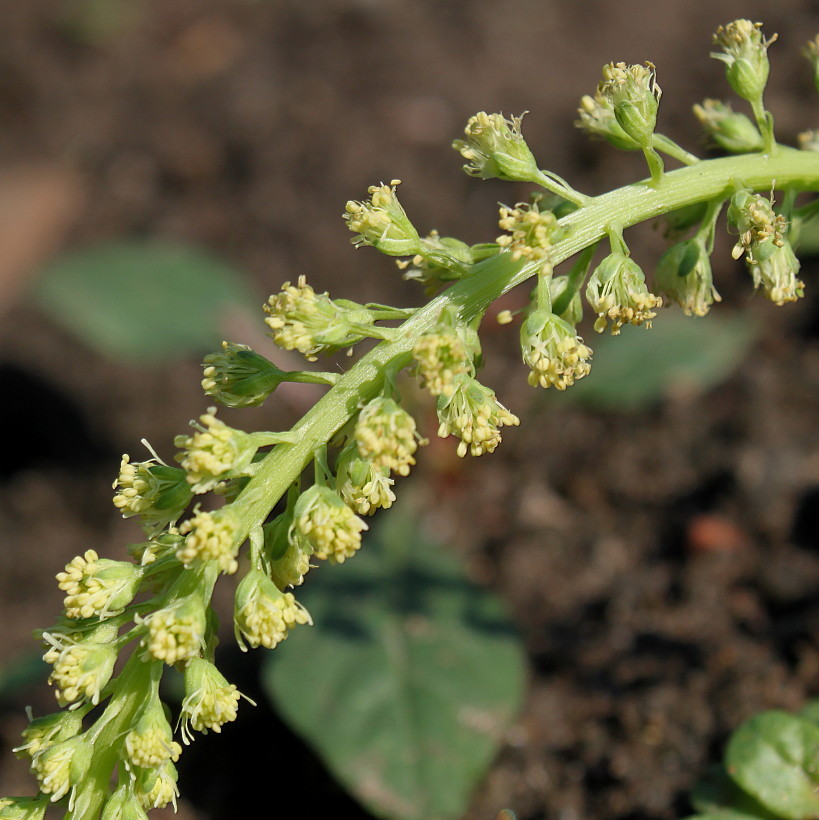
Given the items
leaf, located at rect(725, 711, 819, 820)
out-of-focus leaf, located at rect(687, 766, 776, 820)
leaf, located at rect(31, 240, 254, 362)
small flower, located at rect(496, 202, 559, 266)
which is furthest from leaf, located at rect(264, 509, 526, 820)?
small flower, located at rect(496, 202, 559, 266)

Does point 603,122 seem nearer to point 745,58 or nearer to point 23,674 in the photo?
point 745,58

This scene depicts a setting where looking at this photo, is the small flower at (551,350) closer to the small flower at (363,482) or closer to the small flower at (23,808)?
the small flower at (363,482)

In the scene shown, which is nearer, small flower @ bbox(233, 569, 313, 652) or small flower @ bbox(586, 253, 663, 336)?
small flower @ bbox(233, 569, 313, 652)

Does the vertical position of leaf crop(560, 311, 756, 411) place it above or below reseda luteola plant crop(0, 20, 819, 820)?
below

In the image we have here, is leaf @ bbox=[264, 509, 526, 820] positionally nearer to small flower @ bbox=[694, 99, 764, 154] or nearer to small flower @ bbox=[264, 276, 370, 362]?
small flower @ bbox=[264, 276, 370, 362]

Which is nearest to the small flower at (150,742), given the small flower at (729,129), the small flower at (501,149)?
the small flower at (501,149)
